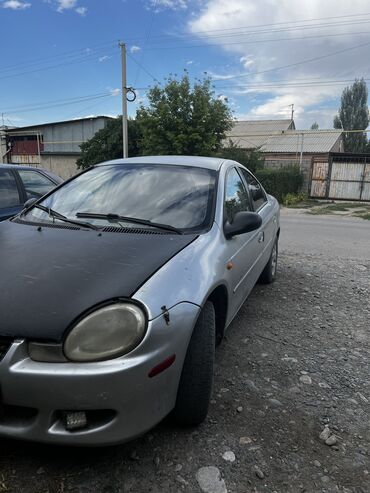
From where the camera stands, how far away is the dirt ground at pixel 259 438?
6.44 ft

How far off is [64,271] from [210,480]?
4.09 ft

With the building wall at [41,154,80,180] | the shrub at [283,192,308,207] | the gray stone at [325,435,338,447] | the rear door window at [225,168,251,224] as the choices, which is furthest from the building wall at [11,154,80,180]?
the gray stone at [325,435,338,447]

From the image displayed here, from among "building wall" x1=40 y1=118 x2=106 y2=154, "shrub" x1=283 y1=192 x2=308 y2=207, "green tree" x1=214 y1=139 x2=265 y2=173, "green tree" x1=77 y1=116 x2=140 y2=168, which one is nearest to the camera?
"shrub" x1=283 y1=192 x2=308 y2=207

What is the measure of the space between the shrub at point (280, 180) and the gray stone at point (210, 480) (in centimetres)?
1667

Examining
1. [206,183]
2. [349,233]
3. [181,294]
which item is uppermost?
[206,183]

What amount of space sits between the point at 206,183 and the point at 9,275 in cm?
165

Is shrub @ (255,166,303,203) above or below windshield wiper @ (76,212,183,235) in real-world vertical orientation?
below

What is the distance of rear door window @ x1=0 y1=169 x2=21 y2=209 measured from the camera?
4863 millimetres

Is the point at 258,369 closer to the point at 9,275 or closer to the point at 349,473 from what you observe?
the point at 349,473

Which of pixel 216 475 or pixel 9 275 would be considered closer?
pixel 216 475

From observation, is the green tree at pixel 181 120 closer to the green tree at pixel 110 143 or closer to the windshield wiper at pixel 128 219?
the green tree at pixel 110 143

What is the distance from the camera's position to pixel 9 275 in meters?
2.15

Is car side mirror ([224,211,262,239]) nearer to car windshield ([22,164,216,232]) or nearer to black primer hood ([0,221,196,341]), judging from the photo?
car windshield ([22,164,216,232])

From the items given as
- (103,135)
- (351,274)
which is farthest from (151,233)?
(103,135)
